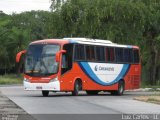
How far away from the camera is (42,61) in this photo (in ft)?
105

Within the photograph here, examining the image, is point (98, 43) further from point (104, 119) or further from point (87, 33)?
point (104, 119)

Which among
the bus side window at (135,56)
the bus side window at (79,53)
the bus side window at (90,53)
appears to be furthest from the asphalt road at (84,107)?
the bus side window at (135,56)

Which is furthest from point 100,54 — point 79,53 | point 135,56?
point 135,56

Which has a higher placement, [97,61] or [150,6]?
[150,6]

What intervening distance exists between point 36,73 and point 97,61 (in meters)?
4.88

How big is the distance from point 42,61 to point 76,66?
2223 mm

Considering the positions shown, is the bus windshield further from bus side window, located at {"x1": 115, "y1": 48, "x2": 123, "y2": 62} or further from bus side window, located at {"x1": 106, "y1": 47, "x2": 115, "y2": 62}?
bus side window, located at {"x1": 115, "y1": 48, "x2": 123, "y2": 62}

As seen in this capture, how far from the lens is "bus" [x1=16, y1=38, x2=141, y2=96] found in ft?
104

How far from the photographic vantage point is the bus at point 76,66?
31750mm

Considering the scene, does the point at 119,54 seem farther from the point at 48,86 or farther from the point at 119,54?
the point at 48,86

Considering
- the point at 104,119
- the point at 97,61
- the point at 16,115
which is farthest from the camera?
the point at 97,61

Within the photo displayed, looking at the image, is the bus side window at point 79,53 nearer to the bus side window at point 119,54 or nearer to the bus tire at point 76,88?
the bus tire at point 76,88

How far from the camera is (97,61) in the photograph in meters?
35.2

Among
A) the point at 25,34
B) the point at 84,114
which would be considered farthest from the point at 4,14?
the point at 84,114
